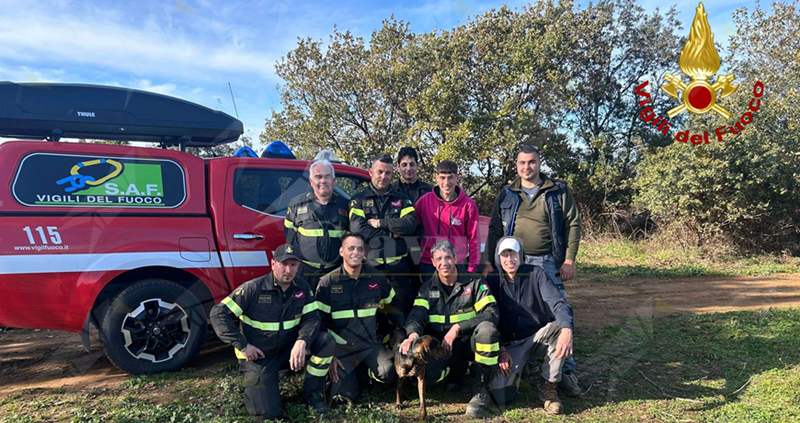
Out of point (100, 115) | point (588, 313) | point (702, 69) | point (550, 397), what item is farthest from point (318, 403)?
point (702, 69)

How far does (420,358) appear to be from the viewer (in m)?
3.05

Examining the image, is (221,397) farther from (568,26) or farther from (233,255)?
(568,26)

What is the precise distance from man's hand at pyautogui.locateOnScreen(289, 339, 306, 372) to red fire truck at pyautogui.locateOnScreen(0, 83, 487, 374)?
1.18 meters

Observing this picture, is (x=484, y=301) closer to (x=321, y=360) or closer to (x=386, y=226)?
(x=386, y=226)

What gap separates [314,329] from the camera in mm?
3291

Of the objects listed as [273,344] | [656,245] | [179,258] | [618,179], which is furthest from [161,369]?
[618,179]

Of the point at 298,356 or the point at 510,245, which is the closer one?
the point at 298,356

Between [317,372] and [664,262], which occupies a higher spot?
[317,372]

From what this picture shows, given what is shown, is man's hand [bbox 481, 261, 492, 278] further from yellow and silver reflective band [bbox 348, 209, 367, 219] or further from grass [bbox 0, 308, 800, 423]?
yellow and silver reflective band [bbox 348, 209, 367, 219]

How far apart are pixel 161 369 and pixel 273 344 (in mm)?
1204

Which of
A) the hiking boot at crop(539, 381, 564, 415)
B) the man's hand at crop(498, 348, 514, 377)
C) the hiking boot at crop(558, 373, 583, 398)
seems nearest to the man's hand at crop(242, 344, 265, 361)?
the man's hand at crop(498, 348, 514, 377)

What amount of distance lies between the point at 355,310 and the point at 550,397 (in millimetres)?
1596

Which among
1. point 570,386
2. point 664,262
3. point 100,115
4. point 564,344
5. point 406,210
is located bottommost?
point 664,262

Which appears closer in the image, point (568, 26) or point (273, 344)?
point (273, 344)
